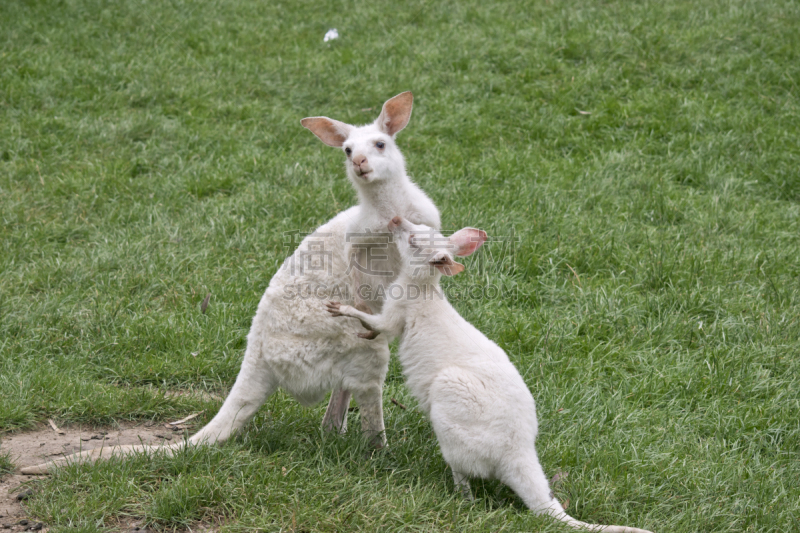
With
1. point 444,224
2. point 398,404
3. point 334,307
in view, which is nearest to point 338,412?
point 398,404

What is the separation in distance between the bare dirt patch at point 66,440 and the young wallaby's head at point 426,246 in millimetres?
1582

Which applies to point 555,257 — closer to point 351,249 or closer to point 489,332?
point 489,332

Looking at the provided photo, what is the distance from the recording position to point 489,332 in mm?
5012

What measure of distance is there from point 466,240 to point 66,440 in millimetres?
2327

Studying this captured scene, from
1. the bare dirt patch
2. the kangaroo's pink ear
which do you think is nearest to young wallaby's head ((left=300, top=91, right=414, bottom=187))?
the kangaroo's pink ear

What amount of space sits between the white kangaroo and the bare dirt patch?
9.0 inches

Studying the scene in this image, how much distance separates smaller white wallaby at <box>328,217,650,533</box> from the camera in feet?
10.7

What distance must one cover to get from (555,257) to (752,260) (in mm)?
1506

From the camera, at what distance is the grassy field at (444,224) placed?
11.6 ft

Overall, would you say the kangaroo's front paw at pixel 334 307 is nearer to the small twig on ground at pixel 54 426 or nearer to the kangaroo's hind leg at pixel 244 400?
the kangaroo's hind leg at pixel 244 400

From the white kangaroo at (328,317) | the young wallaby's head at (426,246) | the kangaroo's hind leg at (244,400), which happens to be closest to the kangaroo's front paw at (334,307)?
the white kangaroo at (328,317)

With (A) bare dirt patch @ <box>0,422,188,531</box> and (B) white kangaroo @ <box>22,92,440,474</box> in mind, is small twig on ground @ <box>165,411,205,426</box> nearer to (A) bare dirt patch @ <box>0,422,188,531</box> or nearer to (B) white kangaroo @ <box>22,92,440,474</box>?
(A) bare dirt patch @ <box>0,422,188,531</box>

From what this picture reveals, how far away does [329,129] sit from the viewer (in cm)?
Answer: 411

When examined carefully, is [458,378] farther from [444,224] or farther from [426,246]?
[444,224]
